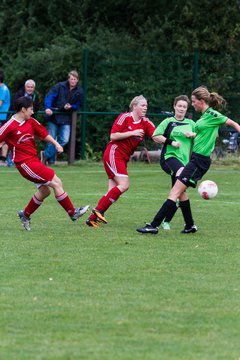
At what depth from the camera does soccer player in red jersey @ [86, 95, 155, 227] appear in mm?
13242

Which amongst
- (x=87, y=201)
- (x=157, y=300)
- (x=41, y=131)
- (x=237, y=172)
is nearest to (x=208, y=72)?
(x=237, y=172)

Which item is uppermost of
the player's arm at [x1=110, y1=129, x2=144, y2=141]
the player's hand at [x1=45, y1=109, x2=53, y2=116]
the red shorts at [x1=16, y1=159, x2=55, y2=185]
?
the player's arm at [x1=110, y1=129, x2=144, y2=141]

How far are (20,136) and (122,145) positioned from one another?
154cm

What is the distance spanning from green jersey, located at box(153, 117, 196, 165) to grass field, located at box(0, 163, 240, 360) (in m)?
0.88

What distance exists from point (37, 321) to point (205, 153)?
17.1 ft

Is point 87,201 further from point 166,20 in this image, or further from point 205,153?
point 166,20

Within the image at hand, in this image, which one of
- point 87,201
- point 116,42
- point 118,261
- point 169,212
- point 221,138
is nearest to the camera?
point 118,261

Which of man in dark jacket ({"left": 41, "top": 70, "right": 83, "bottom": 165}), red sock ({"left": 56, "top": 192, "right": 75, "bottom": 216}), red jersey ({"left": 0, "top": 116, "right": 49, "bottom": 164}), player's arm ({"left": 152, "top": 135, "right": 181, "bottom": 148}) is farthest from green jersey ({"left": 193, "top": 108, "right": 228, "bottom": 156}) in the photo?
man in dark jacket ({"left": 41, "top": 70, "right": 83, "bottom": 165})

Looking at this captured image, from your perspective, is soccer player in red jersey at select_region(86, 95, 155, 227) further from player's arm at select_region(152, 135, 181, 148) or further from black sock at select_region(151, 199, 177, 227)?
black sock at select_region(151, 199, 177, 227)

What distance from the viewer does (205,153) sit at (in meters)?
12.3

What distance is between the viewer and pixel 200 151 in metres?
12.3

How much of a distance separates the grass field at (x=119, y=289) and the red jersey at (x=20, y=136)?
0.87 metres

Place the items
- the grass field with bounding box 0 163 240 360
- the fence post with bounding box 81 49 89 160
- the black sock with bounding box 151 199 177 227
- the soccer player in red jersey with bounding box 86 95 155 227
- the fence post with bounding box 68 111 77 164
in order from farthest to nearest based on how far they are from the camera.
A: the fence post with bounding box 81 49 89 160, the fence post with bounding box 68 111 77 164, the soccer player in red jersey with bounding box 86 95 155 227, the black sock with bounding box 151 199 177 227, the grass field with bounding box 0 163 240 360

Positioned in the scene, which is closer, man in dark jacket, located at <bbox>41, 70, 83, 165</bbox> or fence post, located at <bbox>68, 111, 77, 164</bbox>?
man in dark jacket, located at <bbox>41, 70, 83, 165</bbox>
